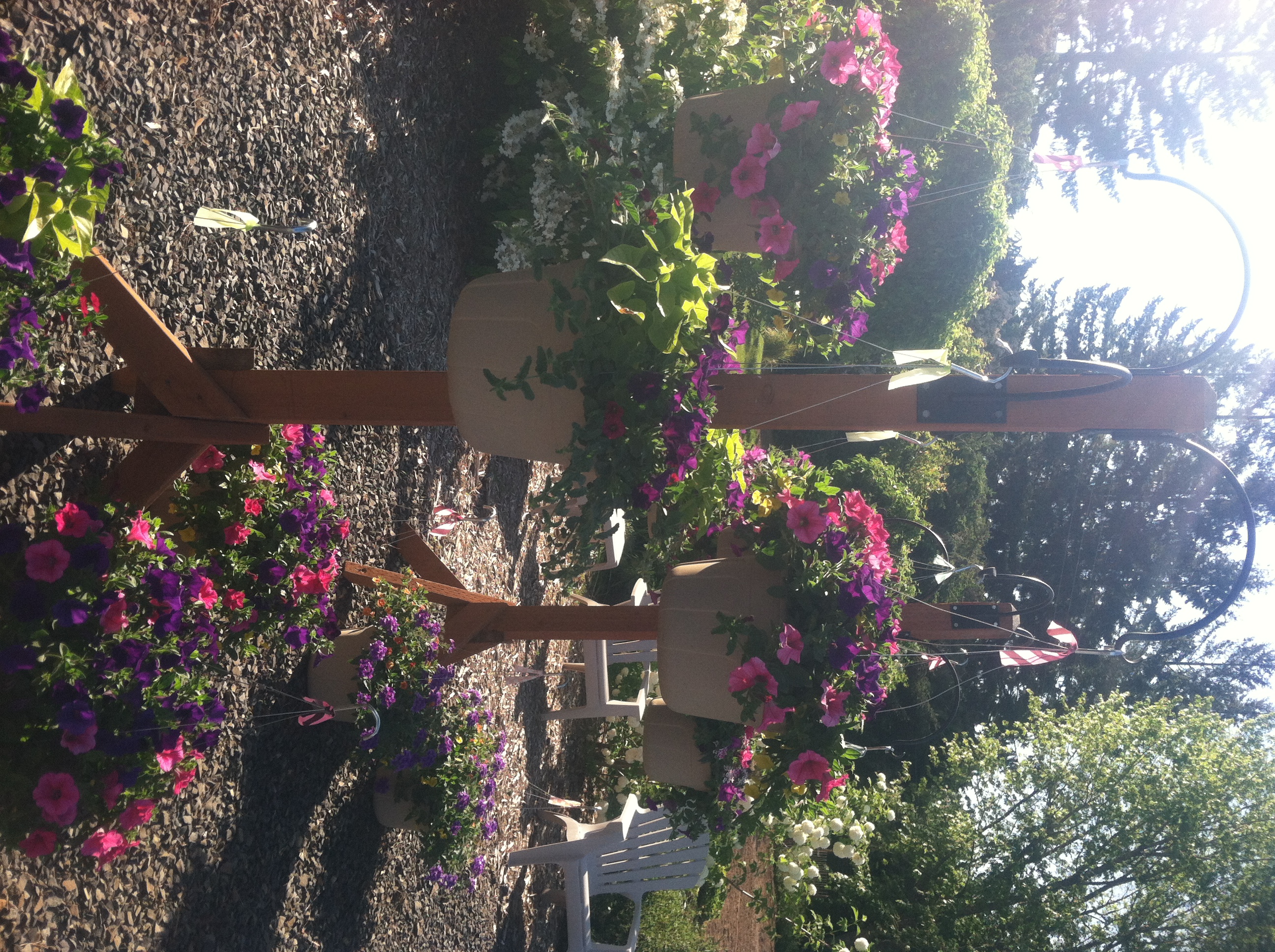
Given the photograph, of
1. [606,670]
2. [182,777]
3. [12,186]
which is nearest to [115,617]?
[182,777]

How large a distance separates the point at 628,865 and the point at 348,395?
13.2 ft

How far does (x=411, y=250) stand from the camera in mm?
3889

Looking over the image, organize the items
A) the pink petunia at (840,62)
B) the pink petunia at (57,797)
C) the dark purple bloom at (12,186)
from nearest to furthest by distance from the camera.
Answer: the dark purple bloom at (12,186) → the pink petunia at (57,797) → the pink petunia at (840,62)

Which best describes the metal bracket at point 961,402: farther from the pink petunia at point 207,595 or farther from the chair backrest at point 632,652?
the chair backrest at point 632,652

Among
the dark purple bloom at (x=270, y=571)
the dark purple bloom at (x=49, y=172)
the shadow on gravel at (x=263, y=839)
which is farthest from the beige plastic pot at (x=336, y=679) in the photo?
the dark purple bloom at (x=49, y=172)

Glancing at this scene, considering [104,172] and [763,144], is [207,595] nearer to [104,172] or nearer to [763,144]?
[104,172]

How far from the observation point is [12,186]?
1.47m

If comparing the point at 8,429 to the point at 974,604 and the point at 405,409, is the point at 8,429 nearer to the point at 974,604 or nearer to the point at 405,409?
the point at 405,409

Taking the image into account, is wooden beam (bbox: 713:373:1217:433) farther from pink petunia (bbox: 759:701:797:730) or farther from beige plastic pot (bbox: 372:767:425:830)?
beige plastic pot (bbox: 372:767:425:830)

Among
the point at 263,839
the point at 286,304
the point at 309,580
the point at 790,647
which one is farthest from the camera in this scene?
the point at 286,304

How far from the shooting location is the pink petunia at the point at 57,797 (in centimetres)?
181

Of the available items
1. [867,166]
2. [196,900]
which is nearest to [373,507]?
[196,900]

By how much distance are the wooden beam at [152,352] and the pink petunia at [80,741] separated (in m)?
0.74

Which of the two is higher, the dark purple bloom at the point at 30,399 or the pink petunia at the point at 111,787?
the dark purple bloom at the point at 30,399
